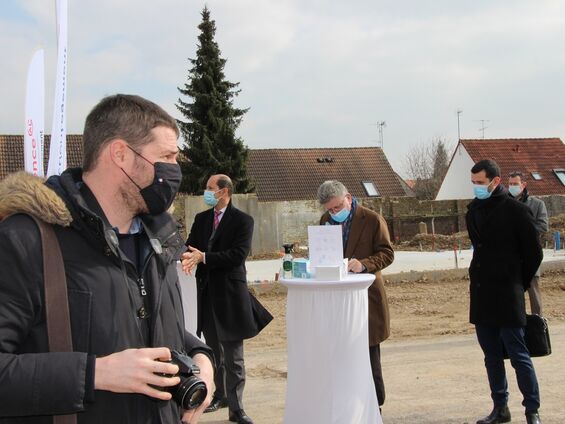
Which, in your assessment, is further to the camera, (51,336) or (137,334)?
(137,334)

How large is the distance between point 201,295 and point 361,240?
1630 mm

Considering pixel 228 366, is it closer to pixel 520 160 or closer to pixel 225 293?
pixel 225 293

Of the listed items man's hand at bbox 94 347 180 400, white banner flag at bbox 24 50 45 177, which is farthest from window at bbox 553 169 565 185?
man's hand at bbox 94 347 180 400

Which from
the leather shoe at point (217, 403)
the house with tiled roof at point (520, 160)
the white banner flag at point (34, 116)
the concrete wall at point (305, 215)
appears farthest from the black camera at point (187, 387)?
the house with tiled roof at point (520, 160)

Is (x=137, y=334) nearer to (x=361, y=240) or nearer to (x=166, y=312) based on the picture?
(x=166, y=312)

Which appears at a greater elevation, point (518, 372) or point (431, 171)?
point (431, 171)

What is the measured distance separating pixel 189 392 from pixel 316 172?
1418 inches

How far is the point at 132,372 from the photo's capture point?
1.64 metres

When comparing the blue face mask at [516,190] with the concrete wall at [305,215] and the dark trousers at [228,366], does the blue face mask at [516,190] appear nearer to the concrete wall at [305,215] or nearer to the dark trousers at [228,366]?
the dark trousers at [228,366]

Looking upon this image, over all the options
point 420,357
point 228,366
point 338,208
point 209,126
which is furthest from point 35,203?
point 209,126

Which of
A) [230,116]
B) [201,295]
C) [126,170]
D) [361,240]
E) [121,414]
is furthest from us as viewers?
[230,116]

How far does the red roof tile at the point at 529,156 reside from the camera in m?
36.8

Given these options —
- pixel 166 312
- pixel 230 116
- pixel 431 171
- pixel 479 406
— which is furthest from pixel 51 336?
pixel 431 171

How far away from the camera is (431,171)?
59.4 meters
